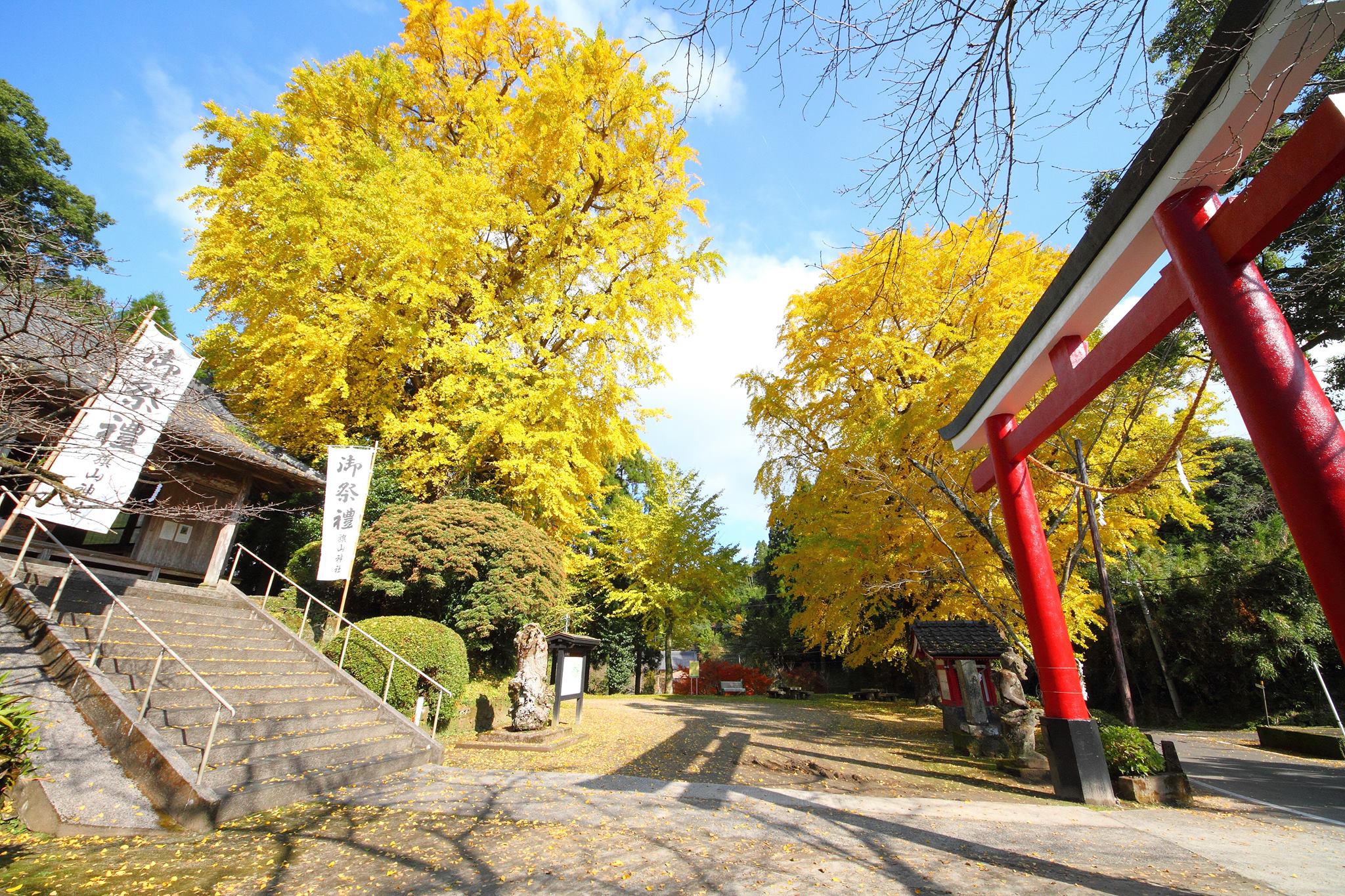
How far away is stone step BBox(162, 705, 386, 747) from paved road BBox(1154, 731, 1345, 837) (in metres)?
10.6

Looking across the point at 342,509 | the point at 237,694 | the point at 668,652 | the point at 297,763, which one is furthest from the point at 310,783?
the point at 668,652

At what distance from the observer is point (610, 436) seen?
1341cm

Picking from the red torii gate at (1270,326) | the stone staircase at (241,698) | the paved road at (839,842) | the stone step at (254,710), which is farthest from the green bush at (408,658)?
the red torii gate at (1270,326)

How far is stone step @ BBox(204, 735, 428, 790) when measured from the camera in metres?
4.89

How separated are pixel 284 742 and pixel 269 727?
304 millimetres

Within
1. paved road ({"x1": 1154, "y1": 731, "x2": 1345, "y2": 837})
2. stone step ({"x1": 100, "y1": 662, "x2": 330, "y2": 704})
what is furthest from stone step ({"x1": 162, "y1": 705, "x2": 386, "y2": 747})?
paved road ({"x1": 1154, "y1": 731, "x2": 1345, "y2": 837})

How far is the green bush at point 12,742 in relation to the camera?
12.6 ft

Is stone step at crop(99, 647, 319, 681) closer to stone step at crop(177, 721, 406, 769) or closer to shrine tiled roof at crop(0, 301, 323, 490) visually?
stone step at crop(177, 721, 406, 769)

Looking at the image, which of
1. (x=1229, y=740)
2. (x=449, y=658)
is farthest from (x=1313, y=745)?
(x=449, y=658)

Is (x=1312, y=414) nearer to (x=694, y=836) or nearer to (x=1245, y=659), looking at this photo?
(x=694, y=836)

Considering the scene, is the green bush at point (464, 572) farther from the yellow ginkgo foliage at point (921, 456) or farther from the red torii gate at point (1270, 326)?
the red torii gate at point (1270, 326)

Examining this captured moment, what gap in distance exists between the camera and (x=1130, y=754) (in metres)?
6.33

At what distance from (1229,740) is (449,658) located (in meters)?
17.7

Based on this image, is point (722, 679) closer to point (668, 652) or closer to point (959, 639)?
point (668, 652)
